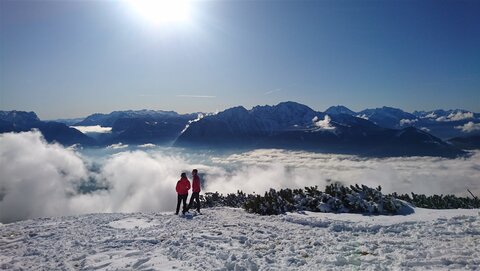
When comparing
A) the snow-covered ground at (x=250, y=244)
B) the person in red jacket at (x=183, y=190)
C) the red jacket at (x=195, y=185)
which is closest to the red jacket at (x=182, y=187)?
the person in red jacket at (x=183, y=190)

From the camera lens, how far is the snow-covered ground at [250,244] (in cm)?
801

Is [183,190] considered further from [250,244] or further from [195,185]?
[250,244]

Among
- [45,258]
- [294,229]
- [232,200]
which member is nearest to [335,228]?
[294,229]

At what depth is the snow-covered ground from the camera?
8.01 meters

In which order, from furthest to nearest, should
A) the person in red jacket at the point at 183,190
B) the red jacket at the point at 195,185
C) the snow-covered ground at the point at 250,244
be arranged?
the red jacket at the point at 195,185 < the person in red jacket at the point at 183,190 < the snow-covered ground at the point at 250,244

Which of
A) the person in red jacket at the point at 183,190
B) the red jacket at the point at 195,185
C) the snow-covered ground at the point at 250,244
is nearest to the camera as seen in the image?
the snow-covered ground at the point at 250,244

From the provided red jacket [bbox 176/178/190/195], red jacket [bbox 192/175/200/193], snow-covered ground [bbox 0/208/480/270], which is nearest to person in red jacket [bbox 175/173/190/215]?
red jacket [bbox 176/178/190/195]

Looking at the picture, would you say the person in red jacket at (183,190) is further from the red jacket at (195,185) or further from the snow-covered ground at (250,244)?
the snow-covered ground at (250,244)

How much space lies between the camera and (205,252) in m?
9.37

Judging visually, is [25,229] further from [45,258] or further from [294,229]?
[294,229]

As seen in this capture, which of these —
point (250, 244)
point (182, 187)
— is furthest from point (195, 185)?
point (250, 244)

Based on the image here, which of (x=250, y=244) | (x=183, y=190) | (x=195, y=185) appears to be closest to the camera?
(x=250, y=244)

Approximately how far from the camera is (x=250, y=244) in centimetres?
1024

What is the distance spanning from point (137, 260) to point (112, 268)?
0.66m
